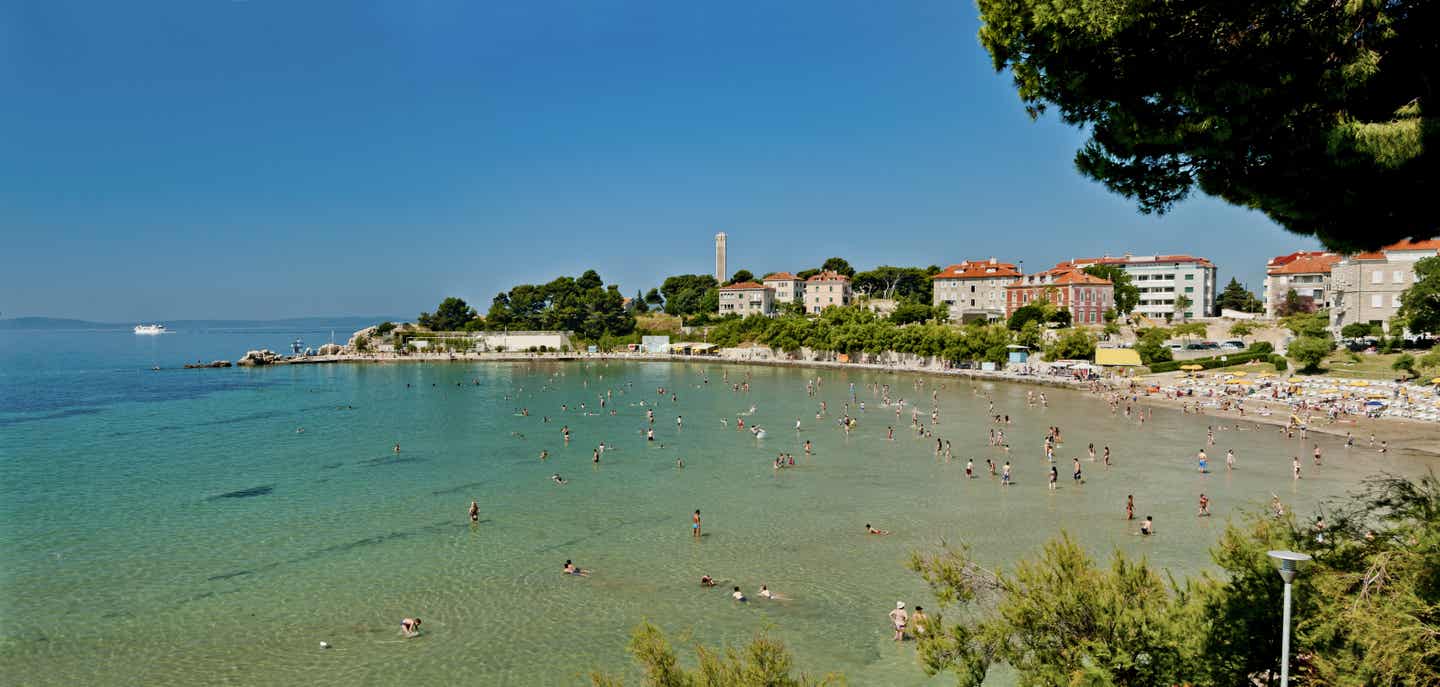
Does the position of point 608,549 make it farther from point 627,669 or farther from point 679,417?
point 679,417

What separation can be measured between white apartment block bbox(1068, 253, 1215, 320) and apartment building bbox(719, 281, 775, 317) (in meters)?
45.1

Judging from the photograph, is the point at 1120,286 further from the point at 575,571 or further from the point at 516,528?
the point at 575,571

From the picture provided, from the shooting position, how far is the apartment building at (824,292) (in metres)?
110

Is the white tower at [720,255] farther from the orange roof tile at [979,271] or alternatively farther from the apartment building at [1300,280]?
the apartment building at [1300,280]

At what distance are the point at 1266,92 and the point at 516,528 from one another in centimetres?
1964

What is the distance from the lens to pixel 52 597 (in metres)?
16.5

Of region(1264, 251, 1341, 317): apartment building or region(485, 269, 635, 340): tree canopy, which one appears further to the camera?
region(485, 269, 635, 340): tree canopy

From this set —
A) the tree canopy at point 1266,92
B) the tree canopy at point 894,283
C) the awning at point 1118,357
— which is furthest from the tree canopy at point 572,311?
the tree canopy at point 1266,92

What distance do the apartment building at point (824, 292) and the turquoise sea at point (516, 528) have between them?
218 feet

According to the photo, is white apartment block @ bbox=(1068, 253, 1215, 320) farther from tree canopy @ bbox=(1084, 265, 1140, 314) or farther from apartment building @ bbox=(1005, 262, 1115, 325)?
apartment building @ bbox=(1005, 262, 1115, 325)

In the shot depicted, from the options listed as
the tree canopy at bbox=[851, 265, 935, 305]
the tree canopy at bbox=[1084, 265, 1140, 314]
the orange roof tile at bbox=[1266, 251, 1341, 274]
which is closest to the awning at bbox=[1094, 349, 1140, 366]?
the tree canopy at bbox=[1084, 265, 1140, 314]

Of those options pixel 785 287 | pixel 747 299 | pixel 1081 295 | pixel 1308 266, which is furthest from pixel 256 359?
pixel 1308 266

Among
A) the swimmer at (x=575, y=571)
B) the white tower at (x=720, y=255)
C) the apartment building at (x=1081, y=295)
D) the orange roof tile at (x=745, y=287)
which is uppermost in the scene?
the white tower at (x=720, y=255)

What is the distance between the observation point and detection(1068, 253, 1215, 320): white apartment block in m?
85.9
